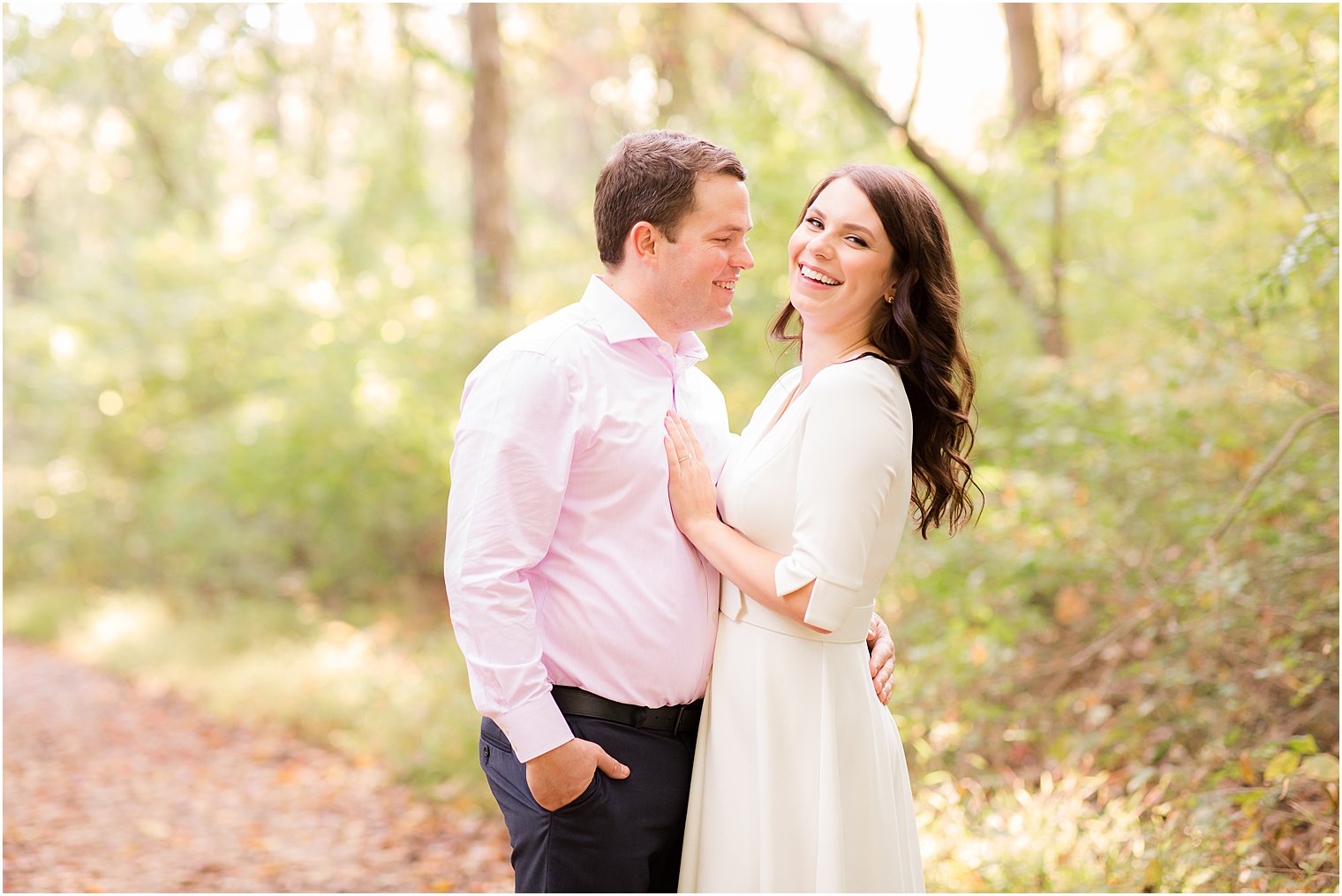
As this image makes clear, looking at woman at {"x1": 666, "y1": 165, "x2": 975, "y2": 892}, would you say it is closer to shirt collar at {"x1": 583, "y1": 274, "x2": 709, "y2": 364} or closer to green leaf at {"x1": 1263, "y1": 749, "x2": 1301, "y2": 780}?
shirt collar at {"x1": 583, "y1": 274, "x2": 709, "y2": 364}

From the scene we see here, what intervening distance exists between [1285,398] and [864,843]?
168 inches

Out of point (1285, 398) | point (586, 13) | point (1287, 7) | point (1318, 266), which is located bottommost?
point (1285, 398)

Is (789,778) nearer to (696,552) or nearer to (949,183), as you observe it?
(696,552)

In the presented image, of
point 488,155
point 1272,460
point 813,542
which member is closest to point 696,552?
point 813,542

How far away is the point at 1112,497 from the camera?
588 centimetres

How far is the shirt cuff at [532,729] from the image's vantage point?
236cm

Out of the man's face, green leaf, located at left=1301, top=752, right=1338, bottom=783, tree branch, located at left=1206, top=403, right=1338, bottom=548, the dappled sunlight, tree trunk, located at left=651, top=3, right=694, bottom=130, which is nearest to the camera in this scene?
the man's face

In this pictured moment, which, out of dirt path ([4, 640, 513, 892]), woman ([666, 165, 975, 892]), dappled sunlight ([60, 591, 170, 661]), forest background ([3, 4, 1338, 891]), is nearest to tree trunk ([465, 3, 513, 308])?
forest background ([3, 4, 1338, 891])

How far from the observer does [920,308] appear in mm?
2613

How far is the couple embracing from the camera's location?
94.9 inches

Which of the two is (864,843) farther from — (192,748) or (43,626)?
(43,626)

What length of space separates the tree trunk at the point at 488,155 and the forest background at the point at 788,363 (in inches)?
1.6

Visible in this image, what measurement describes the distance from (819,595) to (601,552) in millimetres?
515

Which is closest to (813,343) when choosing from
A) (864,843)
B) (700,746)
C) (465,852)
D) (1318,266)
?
(700,746)
